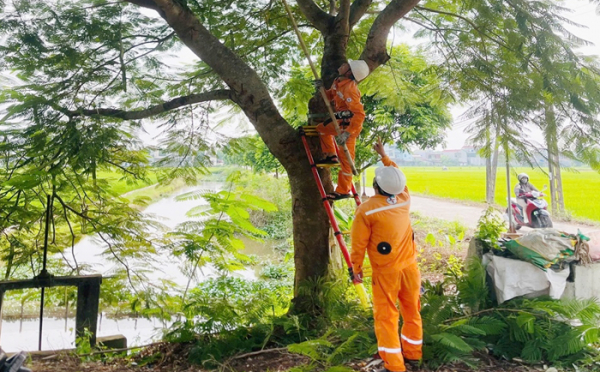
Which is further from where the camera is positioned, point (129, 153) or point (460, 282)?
point (129, 153)

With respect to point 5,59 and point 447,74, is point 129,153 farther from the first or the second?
point 447,74

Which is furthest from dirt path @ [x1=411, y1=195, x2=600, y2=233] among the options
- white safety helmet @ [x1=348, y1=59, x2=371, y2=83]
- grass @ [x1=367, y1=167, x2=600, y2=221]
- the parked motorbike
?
white safety helmet @ [x1=348, y1=59, x2=371, y2=83]

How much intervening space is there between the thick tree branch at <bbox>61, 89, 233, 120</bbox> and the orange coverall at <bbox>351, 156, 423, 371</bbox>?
2.08 m

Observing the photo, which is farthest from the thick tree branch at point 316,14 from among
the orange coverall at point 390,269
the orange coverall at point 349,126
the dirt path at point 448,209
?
the dirt path at point 448,209

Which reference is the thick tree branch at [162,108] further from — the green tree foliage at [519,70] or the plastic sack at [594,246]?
the plastic sack at [594,246]

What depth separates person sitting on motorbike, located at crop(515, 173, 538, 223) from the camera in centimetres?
744

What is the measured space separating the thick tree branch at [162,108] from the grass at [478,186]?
4814 millimetres

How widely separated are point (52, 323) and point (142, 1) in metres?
6.73

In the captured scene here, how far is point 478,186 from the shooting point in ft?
35.5

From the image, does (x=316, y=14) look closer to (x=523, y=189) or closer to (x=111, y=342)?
(x=111, y=342)

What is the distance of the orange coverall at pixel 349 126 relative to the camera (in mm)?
3928

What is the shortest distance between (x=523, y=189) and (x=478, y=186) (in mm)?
3381

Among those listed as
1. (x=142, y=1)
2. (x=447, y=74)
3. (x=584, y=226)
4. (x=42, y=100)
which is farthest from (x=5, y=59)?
(x=584, y=226)

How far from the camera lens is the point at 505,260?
3.75 metres
